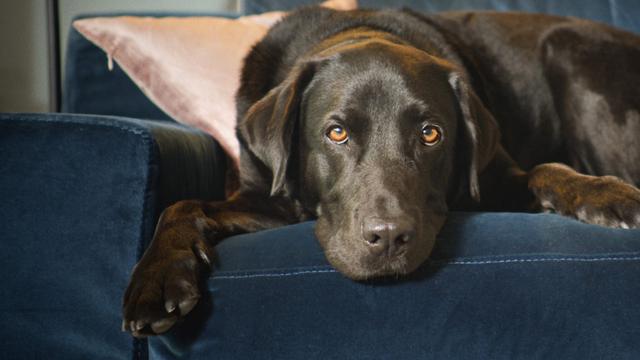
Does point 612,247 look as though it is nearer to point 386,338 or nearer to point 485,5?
point 386,338

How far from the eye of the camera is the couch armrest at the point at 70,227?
149 centimetres

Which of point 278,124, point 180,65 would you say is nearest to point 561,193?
point 278,124

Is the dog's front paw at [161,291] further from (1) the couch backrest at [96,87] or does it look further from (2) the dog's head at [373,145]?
(1) the couch backrest at [96,87]

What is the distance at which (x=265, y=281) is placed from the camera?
4.26 ft

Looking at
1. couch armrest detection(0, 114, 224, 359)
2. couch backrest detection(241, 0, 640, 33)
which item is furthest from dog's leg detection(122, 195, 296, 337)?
couch backrest detection(241, 0, 640, 33)

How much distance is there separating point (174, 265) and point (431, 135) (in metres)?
0.70

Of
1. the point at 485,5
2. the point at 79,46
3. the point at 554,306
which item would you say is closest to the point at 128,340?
the point at 554,306

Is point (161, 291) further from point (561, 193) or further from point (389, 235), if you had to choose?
point (561, 193)

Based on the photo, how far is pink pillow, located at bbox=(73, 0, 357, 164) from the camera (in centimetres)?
233

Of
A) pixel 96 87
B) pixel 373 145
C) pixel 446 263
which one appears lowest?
pixel 96 87

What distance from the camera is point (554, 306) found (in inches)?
47.9

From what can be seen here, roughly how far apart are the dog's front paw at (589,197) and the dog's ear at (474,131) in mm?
179

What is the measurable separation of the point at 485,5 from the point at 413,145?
1.67 metres

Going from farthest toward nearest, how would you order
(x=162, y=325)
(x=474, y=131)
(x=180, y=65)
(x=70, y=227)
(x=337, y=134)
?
(x=180, y=65) → (x=474, y=131) → (x=337, y=134) → (x=70, y=227) → (x=162, y=325)
